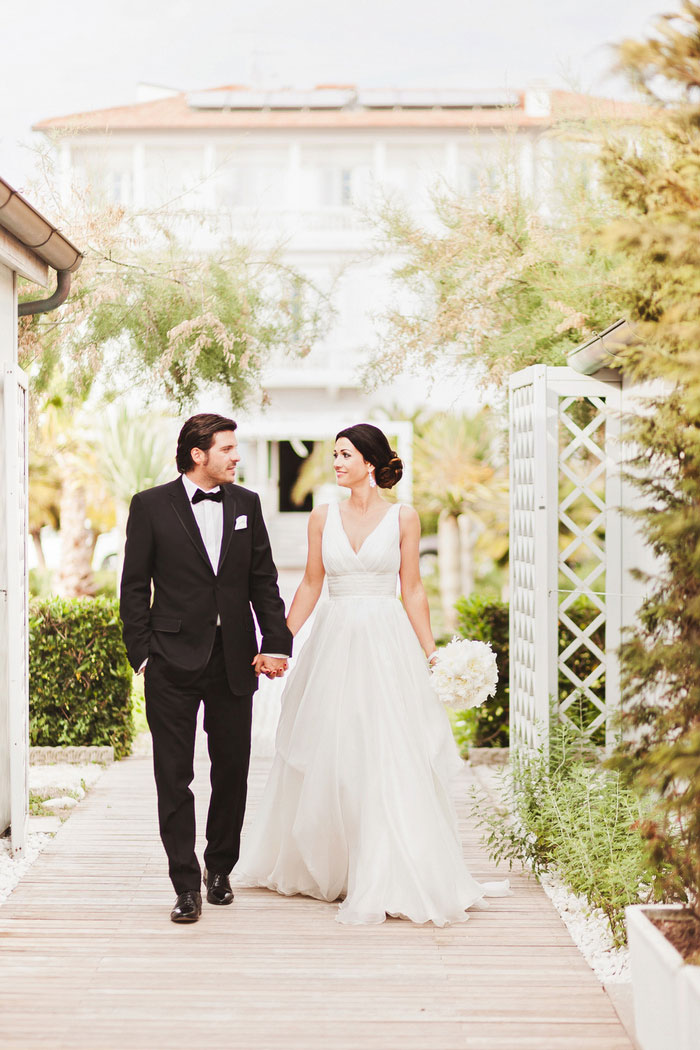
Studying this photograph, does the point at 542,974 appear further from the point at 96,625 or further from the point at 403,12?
the point at 403,12

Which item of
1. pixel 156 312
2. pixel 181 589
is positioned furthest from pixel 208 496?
pixel 156 312

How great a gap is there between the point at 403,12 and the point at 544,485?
1305 inches

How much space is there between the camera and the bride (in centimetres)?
479

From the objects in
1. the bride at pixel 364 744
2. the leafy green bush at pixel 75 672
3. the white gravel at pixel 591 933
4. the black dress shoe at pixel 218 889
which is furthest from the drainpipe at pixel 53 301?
the white gravel at pixel 591 933

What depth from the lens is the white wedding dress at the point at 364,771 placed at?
478 cm

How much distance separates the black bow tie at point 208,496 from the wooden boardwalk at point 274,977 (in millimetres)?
1646

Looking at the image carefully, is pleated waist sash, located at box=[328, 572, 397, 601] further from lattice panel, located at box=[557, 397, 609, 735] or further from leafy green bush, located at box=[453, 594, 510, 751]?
leafy green bush, located at box=[453, 594, 510, 751]

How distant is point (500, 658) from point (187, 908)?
410 centimetres

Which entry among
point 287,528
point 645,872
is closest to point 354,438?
point 645,872

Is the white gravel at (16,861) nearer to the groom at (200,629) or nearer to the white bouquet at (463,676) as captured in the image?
the groom at (200,629)

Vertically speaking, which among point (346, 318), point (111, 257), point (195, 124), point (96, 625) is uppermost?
point (195, 124)

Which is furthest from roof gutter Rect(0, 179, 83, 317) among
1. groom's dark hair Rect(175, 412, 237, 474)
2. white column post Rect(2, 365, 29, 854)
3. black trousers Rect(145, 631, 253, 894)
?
black trousers Rect(145, 631, 253, 894)

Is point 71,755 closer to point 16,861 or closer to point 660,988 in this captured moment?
point 16,861

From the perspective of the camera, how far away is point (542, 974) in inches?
165
